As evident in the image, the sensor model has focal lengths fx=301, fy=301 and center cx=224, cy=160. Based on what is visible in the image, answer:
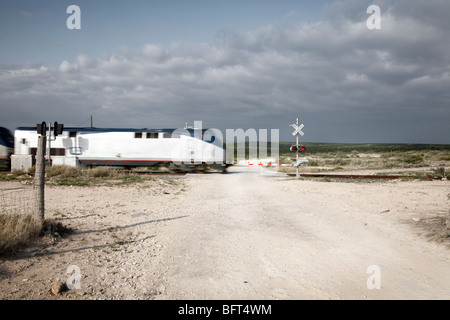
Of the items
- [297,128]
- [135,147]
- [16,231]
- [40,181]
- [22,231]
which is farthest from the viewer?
[135,147]

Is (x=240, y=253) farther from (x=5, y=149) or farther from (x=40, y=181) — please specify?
(x=5, y=149)

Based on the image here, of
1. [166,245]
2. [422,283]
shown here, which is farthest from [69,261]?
[422,283]

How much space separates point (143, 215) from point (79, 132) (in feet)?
56.7

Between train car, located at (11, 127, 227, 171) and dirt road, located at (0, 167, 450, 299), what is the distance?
40.2 feet

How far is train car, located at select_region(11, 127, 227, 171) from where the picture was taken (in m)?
22.4

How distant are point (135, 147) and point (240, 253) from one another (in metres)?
19.0

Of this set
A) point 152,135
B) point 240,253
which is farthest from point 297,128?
point 240,253

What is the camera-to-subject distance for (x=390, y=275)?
177 inches

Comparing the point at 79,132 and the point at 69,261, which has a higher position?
the point at 79,132

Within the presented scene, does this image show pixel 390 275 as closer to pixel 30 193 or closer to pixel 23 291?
pixel 23 291

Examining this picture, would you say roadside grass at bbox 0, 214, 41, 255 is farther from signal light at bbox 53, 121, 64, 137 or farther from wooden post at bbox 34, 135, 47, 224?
signal light at bbox 53, 121, 64, 137

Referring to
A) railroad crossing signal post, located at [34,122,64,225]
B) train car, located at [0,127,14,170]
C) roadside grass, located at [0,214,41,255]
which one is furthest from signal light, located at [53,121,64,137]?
train car, located at [0,127,14,170]

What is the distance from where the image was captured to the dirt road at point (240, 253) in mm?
4047

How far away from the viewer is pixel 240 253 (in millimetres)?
5473
